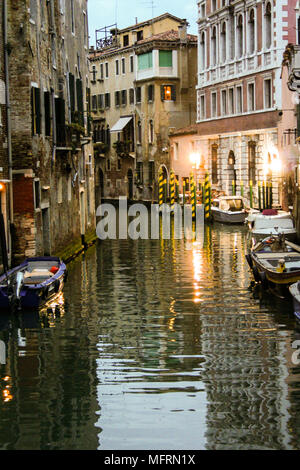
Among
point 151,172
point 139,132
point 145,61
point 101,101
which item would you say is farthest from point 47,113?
point 101,101

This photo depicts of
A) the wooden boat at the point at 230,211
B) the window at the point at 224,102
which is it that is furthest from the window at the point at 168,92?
the wooden boat at the point at 230,211

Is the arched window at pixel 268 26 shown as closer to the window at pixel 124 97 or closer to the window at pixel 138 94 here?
the window at pixel 138 94

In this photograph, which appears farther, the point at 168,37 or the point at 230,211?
the point at 168,37

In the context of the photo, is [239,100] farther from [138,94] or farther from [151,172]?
[138,94]

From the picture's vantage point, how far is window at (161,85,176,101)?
192 ft

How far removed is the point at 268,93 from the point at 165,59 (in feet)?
55.4

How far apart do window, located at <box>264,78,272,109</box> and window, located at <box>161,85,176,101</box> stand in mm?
15903

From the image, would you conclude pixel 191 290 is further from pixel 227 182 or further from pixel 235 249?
pixel 227 182

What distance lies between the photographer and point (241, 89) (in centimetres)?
4666

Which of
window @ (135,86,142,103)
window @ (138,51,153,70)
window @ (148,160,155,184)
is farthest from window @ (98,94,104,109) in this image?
window @ (148,160,155,184)

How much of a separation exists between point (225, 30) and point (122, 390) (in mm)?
39416

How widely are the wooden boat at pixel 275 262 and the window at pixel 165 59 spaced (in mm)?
36694

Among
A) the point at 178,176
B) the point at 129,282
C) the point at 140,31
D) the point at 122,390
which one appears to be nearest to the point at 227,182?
the point at 178,176
